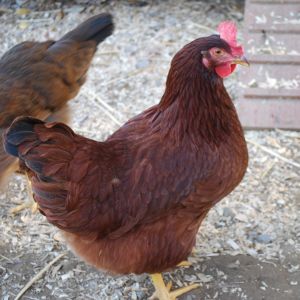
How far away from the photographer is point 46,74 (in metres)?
3.06

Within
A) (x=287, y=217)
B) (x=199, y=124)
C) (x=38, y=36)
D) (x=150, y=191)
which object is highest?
(x=199, y=124)

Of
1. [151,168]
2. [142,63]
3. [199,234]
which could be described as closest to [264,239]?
[199,234]

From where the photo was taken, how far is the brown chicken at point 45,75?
293 cm

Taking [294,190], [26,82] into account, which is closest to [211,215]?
[294,190]

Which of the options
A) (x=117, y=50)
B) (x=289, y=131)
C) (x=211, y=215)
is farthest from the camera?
(x=117, y=50)

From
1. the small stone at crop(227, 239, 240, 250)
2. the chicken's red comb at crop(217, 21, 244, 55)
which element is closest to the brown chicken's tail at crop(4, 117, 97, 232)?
the chicken's red comb at crop(217, 21, 244, 55)

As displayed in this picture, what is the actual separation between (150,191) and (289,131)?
1.65 meters

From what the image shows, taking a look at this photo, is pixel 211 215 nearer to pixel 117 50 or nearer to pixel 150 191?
pixel 150 191

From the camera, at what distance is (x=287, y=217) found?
125 inches

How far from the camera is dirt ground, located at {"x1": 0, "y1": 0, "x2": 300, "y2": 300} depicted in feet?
9.49

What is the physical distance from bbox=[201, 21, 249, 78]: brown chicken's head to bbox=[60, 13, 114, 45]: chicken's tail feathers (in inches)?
43.6

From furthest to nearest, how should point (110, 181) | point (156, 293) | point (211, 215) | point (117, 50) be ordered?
point (117, 50), point (211, 215), point (156, 293), point (110, 181)

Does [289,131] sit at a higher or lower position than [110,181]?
lower

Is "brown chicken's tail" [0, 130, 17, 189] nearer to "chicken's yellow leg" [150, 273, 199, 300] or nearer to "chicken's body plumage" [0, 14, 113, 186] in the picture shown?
"chicken's body plumage" [0, 14, 113, 186]
